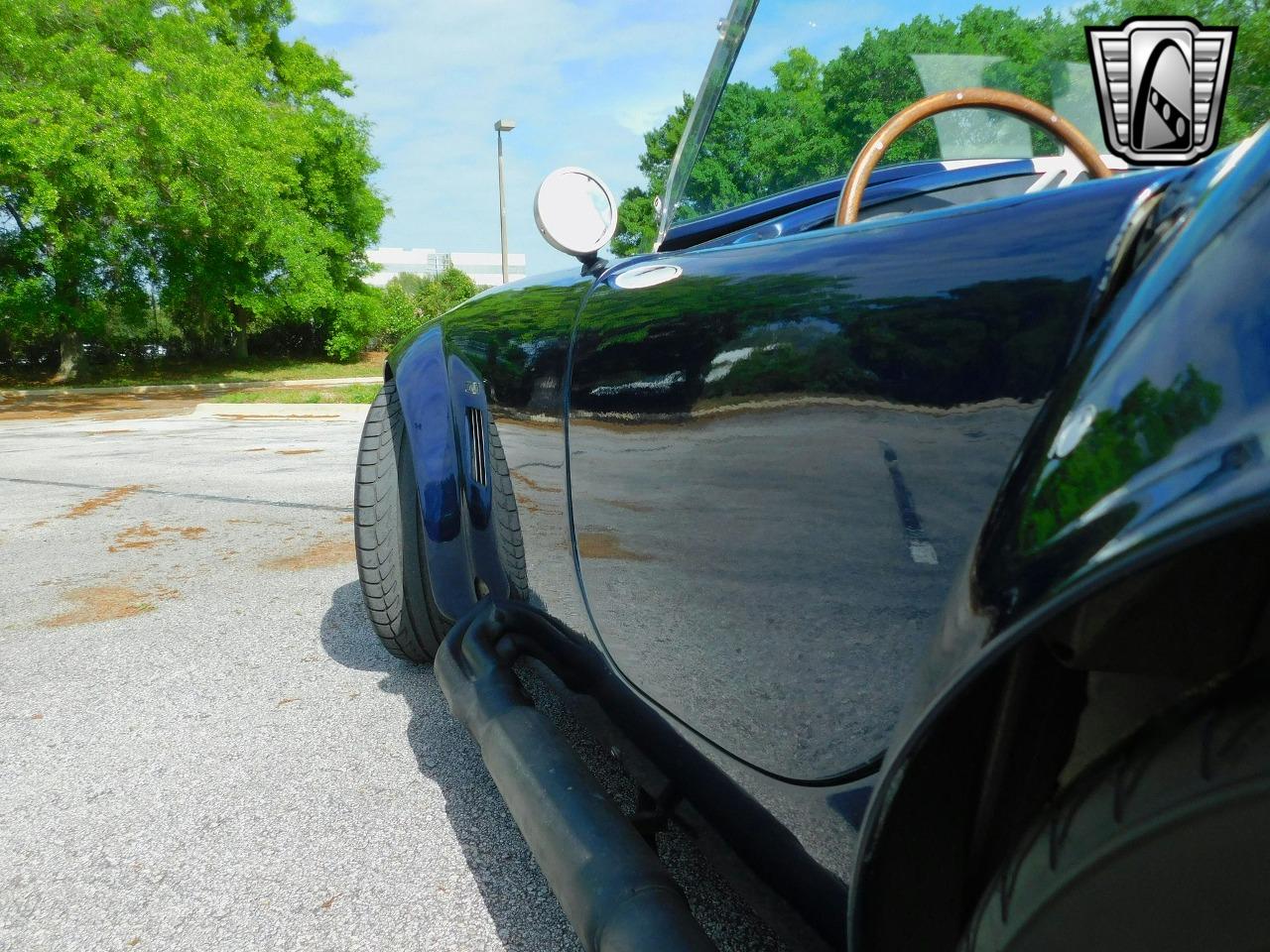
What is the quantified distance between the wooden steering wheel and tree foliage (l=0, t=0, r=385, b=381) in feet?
51.0

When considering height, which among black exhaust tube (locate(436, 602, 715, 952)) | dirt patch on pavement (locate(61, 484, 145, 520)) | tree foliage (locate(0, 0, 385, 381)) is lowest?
dirt patch on pavement (locate(61, 484, 145, 520))

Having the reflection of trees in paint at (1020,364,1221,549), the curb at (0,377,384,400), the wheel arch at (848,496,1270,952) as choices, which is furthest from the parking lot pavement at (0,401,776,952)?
the curb at (0,377,384,400)

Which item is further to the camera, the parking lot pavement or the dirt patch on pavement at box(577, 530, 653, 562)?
the parking lot pavement

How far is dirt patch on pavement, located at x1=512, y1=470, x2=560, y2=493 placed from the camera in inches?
64.2

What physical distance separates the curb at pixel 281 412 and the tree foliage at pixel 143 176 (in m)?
3.68

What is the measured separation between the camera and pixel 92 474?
6.95 m

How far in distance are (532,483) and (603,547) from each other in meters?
0.31

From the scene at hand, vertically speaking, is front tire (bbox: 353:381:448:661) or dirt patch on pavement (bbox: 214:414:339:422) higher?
front tire (bbox: 353:381:448:661)

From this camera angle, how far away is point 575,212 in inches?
73.4

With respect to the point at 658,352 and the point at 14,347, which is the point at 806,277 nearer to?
the point at 658,352

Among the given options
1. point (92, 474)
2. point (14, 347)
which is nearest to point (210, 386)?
point (14, 347)

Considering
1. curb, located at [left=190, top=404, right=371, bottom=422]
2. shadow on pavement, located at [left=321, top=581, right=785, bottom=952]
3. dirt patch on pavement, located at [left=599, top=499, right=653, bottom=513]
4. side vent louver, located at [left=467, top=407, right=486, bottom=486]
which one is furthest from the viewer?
curb, located at [left=190, top=404, right=371, bottom=422]

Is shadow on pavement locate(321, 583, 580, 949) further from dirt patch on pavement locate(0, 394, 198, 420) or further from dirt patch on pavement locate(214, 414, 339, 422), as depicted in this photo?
dirt patch on pavement locate(0, 394, 198, 420)

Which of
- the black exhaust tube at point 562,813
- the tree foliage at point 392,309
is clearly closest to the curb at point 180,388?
the tree foliage at point 392,309
